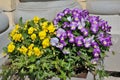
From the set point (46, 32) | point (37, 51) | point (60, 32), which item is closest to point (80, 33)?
point (60, 32)

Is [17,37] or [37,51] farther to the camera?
[17,37]

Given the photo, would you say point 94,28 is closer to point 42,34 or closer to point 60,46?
point 60,46

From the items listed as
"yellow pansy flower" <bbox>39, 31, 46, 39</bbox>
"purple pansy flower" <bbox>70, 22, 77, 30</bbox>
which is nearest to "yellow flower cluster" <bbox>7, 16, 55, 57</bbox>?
"yellow pansy flower" <bbox>39, 31, 46, 39</bbox>

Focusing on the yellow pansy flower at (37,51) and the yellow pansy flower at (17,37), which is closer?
the yellow pansy flower at (37,51)

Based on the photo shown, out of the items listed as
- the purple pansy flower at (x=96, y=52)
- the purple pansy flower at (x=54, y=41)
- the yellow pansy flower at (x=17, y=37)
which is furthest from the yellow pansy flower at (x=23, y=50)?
the purple pansy flower at (x=96, y=52)

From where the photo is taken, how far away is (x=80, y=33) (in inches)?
105

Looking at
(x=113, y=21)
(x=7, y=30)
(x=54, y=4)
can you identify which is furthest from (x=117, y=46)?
(x=7, y=30)

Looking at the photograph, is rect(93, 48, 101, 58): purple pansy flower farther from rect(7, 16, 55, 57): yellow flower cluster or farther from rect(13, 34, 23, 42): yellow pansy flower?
rect(13, 34, 23, 42): yellow pansy flower

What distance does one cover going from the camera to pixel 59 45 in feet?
8.58

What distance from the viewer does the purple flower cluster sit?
2.61 metres

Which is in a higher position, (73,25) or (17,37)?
(73,25)

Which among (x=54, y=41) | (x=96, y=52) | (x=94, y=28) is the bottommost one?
(x=96, y=52)

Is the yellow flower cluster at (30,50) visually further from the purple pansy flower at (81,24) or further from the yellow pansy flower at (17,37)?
the purple pansy flower at (81,24)

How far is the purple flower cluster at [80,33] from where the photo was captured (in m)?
2.61
